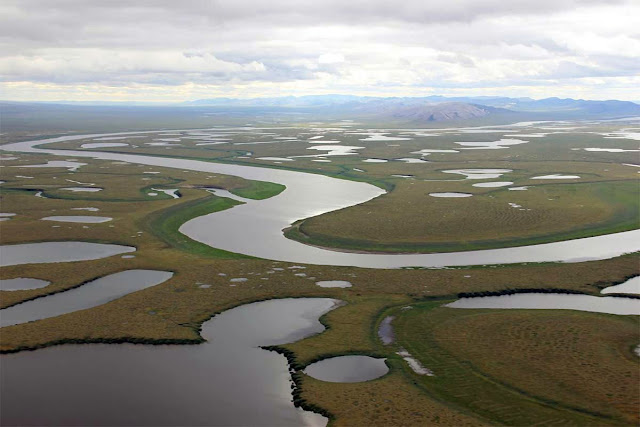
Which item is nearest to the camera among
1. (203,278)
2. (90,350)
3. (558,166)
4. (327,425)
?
(327,425)


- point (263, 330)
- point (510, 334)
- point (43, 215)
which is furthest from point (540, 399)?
point (43, 215)

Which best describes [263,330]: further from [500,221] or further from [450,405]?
[500,221]

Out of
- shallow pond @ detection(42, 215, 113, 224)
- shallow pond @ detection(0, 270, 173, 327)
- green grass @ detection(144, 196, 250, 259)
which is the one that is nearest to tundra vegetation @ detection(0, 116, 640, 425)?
green grass @ detection(144, 196, 250, 259)

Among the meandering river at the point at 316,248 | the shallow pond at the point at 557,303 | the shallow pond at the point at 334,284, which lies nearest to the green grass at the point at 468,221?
the meandering river at the point at 316,248

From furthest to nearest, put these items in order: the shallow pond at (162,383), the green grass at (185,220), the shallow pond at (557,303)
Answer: the green grass at (185,220) < the shallow pond at (557,303) < the shallow pond at (162,383)

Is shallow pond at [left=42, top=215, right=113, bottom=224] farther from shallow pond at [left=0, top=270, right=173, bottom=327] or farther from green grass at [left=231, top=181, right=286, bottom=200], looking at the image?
green grass at [left=231, top=181, right=286, bottom=200]

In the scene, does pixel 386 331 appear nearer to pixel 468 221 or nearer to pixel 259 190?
pixel 468 221

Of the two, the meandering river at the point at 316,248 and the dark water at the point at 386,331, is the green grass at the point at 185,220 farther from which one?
the dark water at the point at 386,331

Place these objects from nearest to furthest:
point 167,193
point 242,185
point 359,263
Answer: point 359,263
point 167,193
point 242,185

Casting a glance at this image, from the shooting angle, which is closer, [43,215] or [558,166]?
[43,215]
